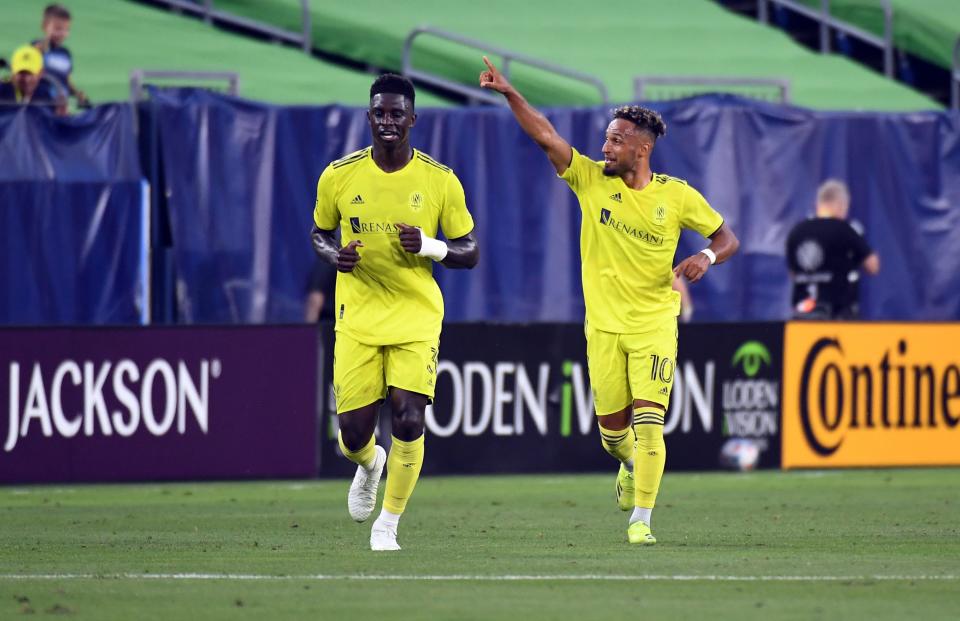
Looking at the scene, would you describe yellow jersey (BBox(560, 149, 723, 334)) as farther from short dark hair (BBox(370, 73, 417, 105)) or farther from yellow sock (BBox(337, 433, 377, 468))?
yellow sock (BBox(337, 433, 377, 468))

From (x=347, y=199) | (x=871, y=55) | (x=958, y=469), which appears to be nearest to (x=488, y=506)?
(x=347, y=199)

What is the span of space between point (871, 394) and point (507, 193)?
4.48 m

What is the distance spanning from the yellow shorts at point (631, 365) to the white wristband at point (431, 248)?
4.16 feet

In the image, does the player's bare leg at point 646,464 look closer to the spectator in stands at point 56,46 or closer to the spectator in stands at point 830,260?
the spectator in stands at point 830,260

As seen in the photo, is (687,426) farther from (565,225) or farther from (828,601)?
(828,601)

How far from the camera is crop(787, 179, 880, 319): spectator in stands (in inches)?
690

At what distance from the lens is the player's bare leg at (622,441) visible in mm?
11188

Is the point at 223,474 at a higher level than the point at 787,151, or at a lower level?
lower

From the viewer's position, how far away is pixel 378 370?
1026 centimetres

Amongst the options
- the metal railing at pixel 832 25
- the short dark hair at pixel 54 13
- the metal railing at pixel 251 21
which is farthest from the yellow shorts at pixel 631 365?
the metal railing at pixel 832 25

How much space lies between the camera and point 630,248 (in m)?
10.8

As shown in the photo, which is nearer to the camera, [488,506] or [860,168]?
[488,506]

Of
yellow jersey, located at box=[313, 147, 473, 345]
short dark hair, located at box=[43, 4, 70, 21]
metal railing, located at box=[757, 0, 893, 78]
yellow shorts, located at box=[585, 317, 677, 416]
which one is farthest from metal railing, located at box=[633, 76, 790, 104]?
yellow jersey, located at box=[313, 147, 473, 345]

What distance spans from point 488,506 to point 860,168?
839 centimetres
